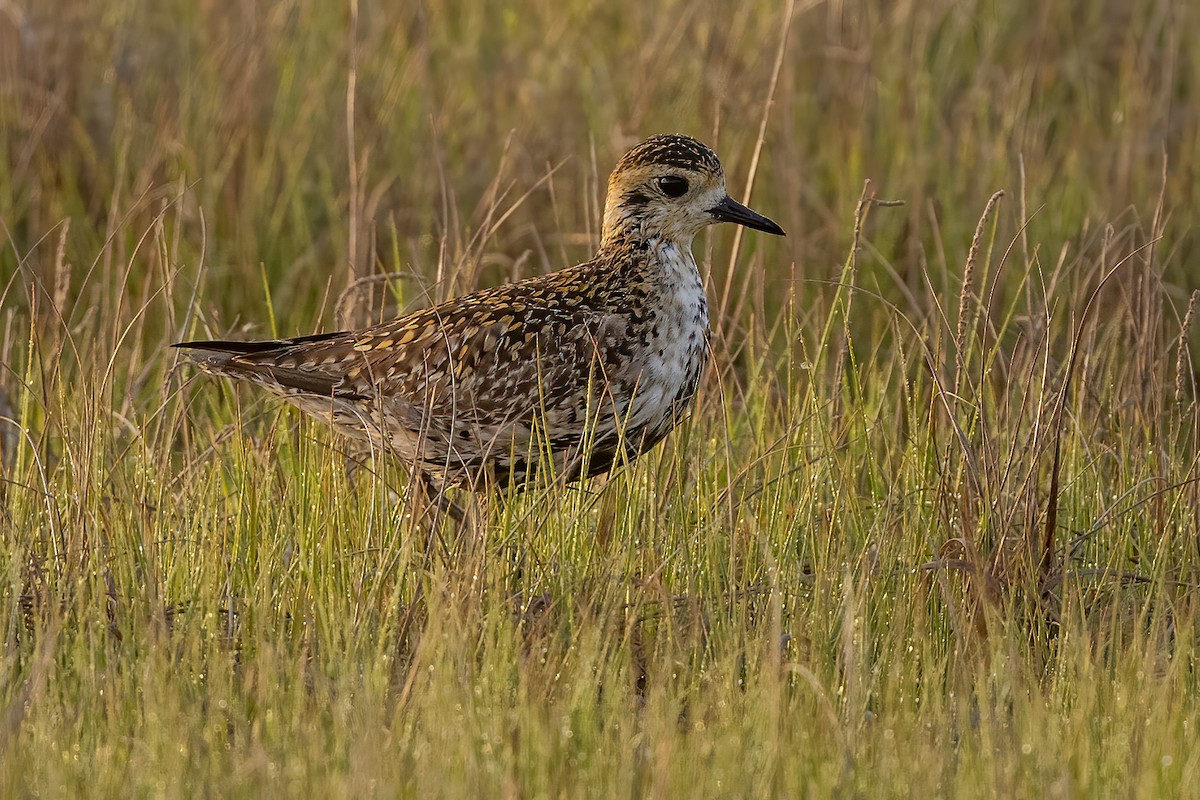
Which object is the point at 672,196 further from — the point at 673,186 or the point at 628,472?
the point at 628,472

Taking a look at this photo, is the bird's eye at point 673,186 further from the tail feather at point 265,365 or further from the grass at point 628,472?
the tail feather at point 265,365

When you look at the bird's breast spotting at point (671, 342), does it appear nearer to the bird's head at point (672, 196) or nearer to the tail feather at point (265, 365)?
the bird's head at point (672, 196)

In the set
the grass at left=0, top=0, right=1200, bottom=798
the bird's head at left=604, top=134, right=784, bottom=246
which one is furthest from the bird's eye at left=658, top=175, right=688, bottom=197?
the grass at left=0, top=0, right=1200, bottom=798

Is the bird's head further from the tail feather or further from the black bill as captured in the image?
the tail feather

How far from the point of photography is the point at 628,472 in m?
4.81

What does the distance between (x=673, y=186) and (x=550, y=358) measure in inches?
28.0

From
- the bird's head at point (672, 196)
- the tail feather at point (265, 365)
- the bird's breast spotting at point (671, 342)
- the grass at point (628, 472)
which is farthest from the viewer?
the bird's head at point (672, 196)

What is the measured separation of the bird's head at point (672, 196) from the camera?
207 inches

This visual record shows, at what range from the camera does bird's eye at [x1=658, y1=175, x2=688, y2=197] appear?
17.3 feet

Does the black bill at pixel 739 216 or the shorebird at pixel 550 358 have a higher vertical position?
the black bill at pixel 739 216

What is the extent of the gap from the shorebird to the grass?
0.52ft

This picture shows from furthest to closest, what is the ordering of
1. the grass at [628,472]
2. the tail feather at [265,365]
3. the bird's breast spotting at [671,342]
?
the tail feather at [265,365] → the bird's breast spotting at [671,342] → the grass at [628,472]

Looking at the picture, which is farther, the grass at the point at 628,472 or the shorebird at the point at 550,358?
the shorebird at the point at 550,358

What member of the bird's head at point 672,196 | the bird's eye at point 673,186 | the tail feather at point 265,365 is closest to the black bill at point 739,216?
the bird's head at point 672,196
